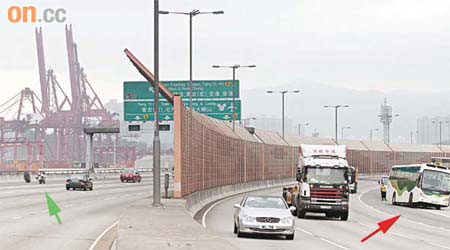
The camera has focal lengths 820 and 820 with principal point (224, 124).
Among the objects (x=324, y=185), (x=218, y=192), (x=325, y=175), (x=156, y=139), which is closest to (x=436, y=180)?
(x=218, y=192)

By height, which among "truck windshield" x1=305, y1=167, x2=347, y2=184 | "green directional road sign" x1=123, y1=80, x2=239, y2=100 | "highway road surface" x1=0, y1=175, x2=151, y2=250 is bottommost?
"highway road surface" x1=0, y1=175, x2=151, y2=250

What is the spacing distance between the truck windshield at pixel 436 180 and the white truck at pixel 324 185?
16056 millimetres

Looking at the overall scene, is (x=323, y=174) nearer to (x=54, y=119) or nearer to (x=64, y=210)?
(x=64, y=210)

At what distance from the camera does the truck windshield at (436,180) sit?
171 feet

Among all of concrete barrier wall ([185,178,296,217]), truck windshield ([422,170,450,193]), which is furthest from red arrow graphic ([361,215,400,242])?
truck windshield ([422,170,450,193])

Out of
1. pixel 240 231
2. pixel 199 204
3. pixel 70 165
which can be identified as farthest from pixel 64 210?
pixel 70 165

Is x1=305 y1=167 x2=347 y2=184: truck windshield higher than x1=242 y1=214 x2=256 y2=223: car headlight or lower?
higher

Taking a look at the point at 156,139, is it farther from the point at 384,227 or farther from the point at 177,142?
the point at 384,227

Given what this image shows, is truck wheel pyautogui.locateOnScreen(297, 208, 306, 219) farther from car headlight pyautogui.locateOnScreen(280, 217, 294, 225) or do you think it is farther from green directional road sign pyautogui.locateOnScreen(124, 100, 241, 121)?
green directional road sign pyautogui.locateOnScreen(124, 100, 241, 121)

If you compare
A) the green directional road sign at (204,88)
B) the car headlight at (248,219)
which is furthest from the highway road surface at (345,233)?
the green directional road sign at (204,88)

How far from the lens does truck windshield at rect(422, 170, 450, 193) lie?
52.0 meters

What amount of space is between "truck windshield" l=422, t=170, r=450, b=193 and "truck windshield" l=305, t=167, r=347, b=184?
55.2 feet

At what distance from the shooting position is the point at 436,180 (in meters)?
52.1

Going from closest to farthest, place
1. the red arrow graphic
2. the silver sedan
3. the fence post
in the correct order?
1. the silver sedan
2. the red arrow graphic
3. the fence post
